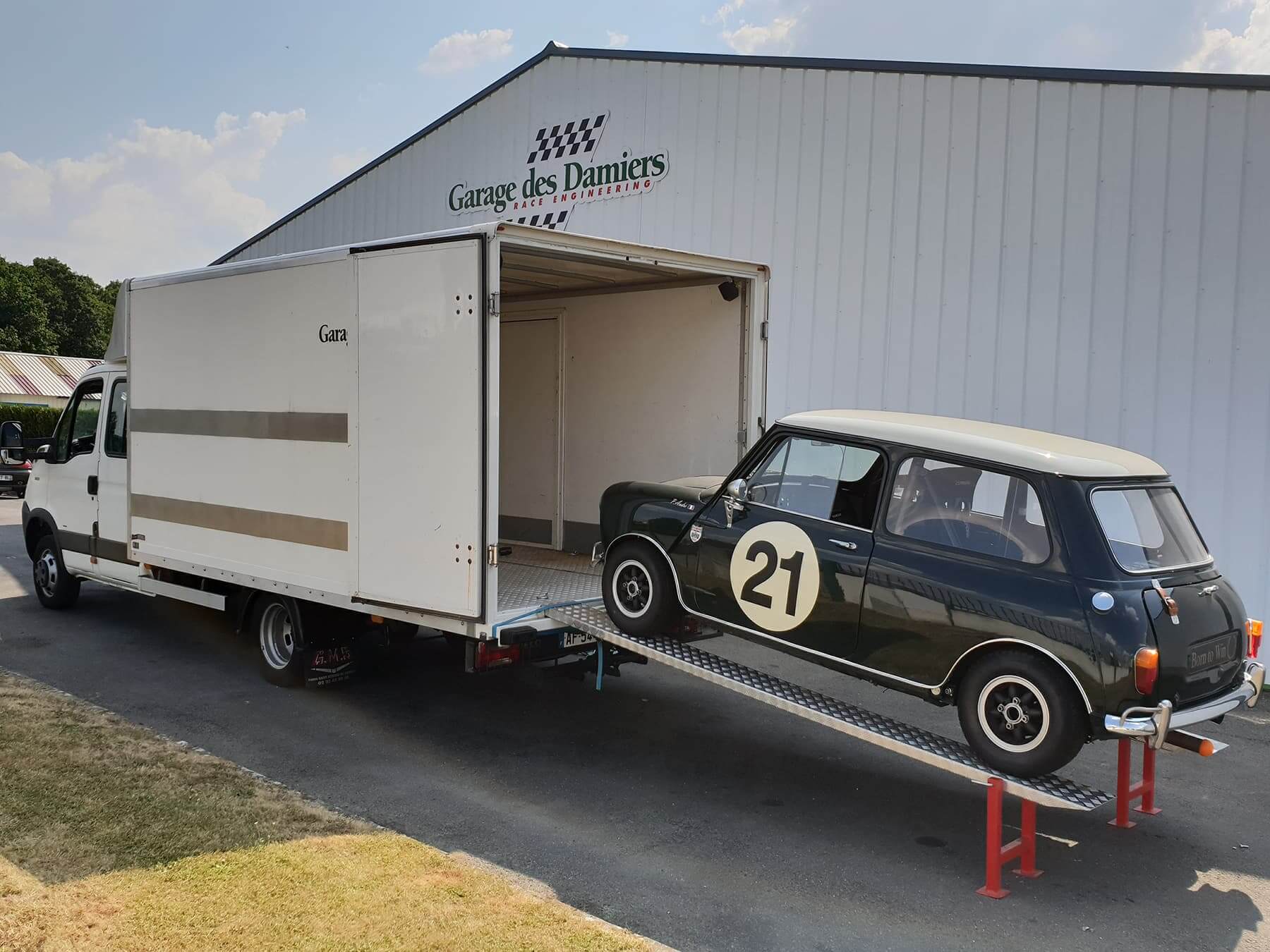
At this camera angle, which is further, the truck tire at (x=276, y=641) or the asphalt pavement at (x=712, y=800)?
the truck tire at (x=276, y=641)

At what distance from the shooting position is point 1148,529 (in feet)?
17.1

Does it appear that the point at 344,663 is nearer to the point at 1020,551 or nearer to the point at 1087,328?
the point at 1020,551

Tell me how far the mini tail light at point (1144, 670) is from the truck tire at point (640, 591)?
98.9 inches

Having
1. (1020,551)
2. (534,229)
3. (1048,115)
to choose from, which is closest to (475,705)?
(534,229)

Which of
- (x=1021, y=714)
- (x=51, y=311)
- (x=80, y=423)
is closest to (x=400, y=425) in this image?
(x=1021, y=714)

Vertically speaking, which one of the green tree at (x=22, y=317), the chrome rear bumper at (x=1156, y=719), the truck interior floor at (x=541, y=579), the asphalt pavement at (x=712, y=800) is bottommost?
the asphalt pavement at (x=712, y=800)

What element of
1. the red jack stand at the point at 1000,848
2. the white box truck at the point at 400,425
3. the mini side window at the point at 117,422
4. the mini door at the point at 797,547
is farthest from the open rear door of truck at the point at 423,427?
the mini side window at the point at 117,422

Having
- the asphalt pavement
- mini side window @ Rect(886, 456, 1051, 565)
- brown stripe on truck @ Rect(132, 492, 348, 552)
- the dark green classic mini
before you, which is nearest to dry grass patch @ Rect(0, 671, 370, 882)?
the asphalt pavement

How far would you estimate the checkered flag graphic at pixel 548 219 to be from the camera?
1372cm

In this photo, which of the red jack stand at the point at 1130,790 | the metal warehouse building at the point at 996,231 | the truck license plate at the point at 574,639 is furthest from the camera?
the metal warehouse building at the point at 996,231

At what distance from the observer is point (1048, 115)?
9.72 metres

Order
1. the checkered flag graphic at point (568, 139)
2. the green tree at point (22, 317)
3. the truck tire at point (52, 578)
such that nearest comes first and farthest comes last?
the truck tire at point (52, 578), the checkered flag graphic at point (568, 139), the green tree at point (22, 317)

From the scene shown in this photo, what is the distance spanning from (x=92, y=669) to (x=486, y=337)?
4.98 m

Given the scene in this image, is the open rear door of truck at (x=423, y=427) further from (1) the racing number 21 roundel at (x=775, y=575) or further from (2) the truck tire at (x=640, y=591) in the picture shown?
(1) the racing number 21 roundel at (x=775, y=575)
